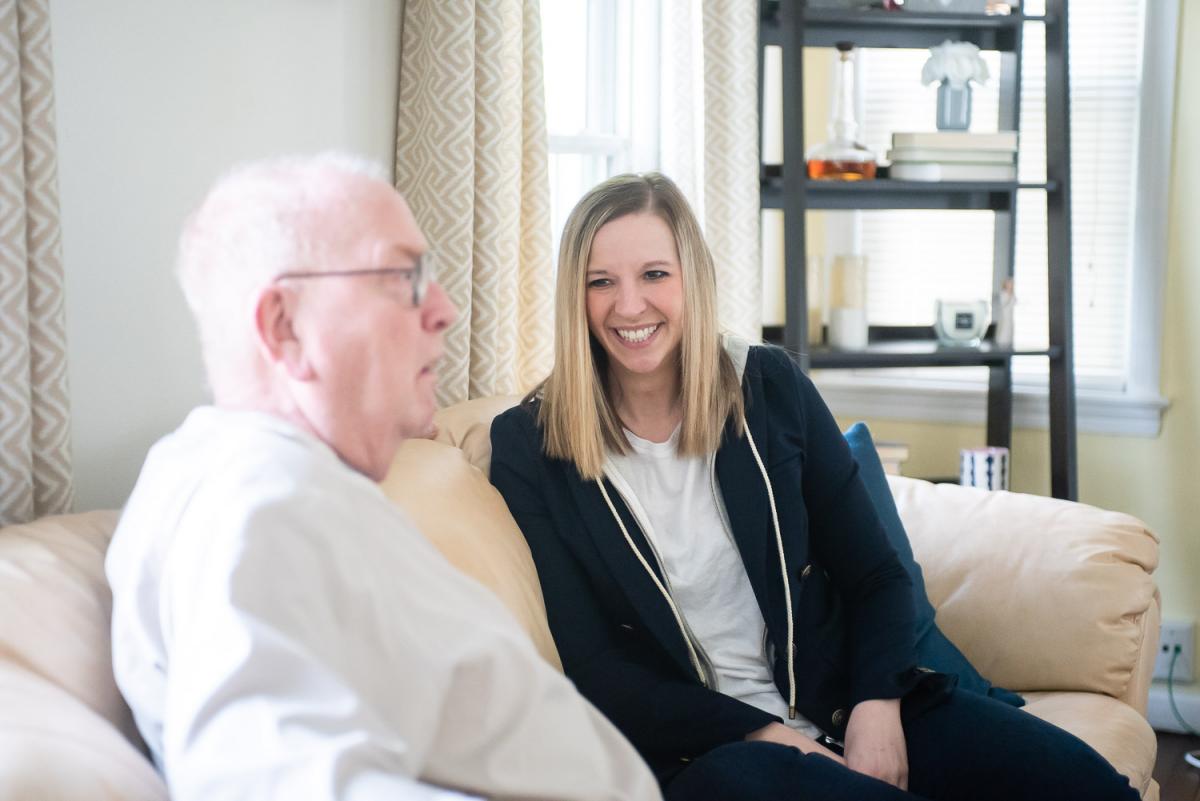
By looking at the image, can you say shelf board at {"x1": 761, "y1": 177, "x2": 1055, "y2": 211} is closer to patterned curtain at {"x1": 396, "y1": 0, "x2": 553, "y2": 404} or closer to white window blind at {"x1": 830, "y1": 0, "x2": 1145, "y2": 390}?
white window blind at {"x1": 830, "y1": 0, "x2": 1145, "y2": 390}

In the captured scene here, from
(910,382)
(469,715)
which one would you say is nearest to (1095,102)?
(910,382)

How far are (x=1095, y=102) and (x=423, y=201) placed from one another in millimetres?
1995

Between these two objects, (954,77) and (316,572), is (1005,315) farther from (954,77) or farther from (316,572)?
(316,572)

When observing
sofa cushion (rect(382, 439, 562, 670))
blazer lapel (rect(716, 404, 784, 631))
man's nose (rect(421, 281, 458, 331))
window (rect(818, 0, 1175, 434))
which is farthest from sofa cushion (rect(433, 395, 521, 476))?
window (rect(818, 0, 1175, 434))

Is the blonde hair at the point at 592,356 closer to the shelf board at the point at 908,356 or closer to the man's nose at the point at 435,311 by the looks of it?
the man's nose at the point at 435,311

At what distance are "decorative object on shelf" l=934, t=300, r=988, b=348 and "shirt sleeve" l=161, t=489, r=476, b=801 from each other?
8.38ft

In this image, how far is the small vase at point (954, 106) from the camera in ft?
10.0

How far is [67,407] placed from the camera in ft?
4.65

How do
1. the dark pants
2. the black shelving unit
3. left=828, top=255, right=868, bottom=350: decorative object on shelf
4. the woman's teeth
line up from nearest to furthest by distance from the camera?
the dark pants → the woman's teeth → the black shelving unit → left=828, top=255, right=868, bottom=350: decorative object on shelf

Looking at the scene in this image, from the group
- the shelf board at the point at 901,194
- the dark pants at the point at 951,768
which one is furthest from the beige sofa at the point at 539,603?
the shelf board at the point at 901,194

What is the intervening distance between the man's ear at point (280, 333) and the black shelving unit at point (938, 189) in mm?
2036

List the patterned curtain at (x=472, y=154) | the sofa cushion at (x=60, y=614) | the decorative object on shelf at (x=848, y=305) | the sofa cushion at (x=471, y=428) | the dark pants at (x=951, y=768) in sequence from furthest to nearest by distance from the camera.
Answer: the decorative object on shelf at (x=848, y=305), the patterned curtain at (x=472, y=154), the sofa cushion at (x=471, y=428), the dark pants at (x=951, y=768), the sofa cushion at (x=60, y=614)

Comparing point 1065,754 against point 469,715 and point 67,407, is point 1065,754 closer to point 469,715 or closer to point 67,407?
point 469,715

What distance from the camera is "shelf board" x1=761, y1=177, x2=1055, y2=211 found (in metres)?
2.99
